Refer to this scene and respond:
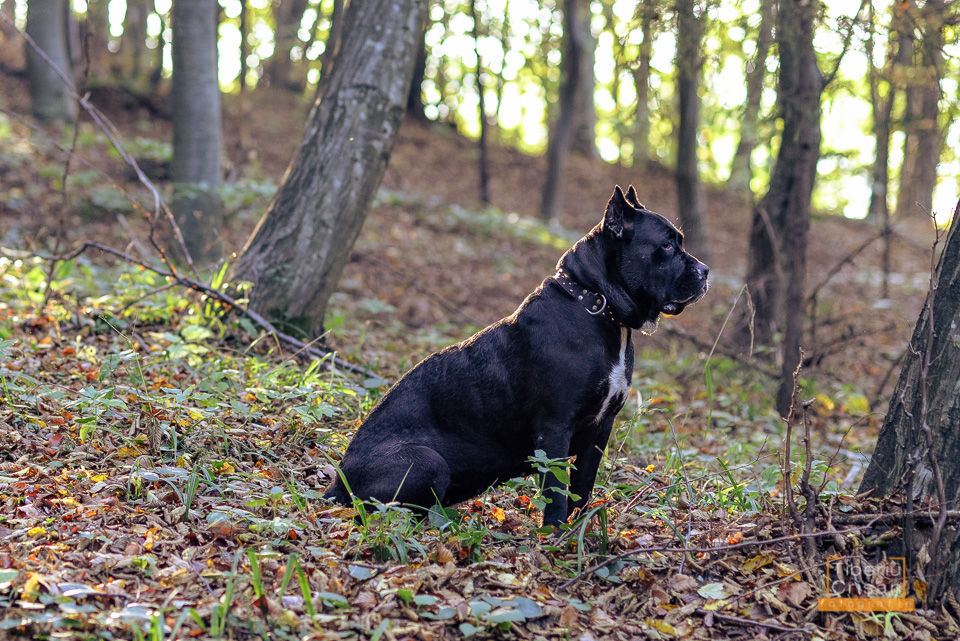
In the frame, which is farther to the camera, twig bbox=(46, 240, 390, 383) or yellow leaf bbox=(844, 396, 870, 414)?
yellow leaf bbox=(844, 396, 870, 414)

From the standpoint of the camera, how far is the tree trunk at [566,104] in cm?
1617

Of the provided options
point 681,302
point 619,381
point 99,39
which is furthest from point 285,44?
point 619,381

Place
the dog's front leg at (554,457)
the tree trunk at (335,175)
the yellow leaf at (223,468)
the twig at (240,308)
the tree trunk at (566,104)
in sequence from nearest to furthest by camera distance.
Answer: the dog's front leg at (554,457) < the yellow leaf at (223,468) < the twig at (240,308) < the tree trunk at (335,175) < the tree trunk at (566,104)

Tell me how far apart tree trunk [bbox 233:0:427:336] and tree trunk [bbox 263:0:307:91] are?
17923 millimetres

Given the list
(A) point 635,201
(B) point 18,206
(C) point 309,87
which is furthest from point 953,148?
(C) point 309,87

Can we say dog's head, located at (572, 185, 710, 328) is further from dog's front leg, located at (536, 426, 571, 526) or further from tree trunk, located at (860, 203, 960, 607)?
tree trunk, located at (860, 203, 960, 607)

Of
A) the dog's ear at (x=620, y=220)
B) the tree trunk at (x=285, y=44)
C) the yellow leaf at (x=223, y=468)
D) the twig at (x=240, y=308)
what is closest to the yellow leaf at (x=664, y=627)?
the dog's ear at (x=620, y=220)

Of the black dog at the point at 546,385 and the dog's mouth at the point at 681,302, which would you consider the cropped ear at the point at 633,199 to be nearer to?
the black dog at the point at 546,385

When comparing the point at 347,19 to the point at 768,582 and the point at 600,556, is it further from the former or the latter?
the point at 768,582

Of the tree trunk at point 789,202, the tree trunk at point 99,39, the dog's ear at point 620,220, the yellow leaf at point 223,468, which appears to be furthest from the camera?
the tree trunk at point 99,39

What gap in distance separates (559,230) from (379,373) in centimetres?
1074

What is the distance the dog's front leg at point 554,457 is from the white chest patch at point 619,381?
9.9 inches

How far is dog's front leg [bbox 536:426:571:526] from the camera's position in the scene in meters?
3.49
